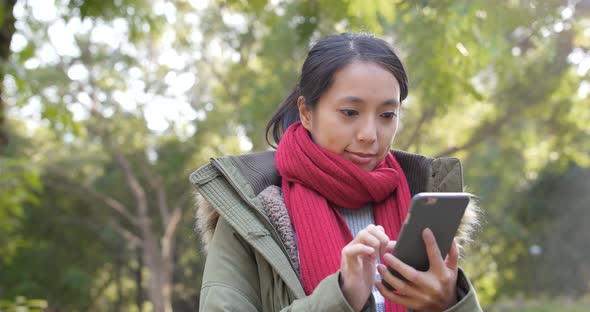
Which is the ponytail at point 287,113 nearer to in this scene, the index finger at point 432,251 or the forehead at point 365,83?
the forehead at point 365,83

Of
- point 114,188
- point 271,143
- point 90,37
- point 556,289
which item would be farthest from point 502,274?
point 271,143

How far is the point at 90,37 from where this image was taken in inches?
814

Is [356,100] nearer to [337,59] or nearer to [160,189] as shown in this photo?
[337,59]

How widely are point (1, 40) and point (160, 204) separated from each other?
20.5 meters

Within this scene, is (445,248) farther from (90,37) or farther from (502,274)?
(502,274)

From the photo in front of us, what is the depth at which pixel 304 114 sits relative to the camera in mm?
2266

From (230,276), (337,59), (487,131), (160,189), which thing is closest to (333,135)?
(337,59)

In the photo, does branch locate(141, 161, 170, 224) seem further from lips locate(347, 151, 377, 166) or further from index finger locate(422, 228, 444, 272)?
index finger locate(422, 228, 444, 272)

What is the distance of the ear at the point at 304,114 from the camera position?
2242mm

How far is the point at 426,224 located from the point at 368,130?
0.44 metres

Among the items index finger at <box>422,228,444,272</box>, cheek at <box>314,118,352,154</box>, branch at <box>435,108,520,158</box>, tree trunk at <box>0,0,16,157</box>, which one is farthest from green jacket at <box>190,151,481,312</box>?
branch at <box>435,108,520,158</box>

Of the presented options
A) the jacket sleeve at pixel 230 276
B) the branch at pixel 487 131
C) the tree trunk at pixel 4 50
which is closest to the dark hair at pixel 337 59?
the jacket sleeve at pixel 230 276

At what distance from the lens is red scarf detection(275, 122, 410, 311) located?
78.8 inches

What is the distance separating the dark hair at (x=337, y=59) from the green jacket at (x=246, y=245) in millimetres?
276
